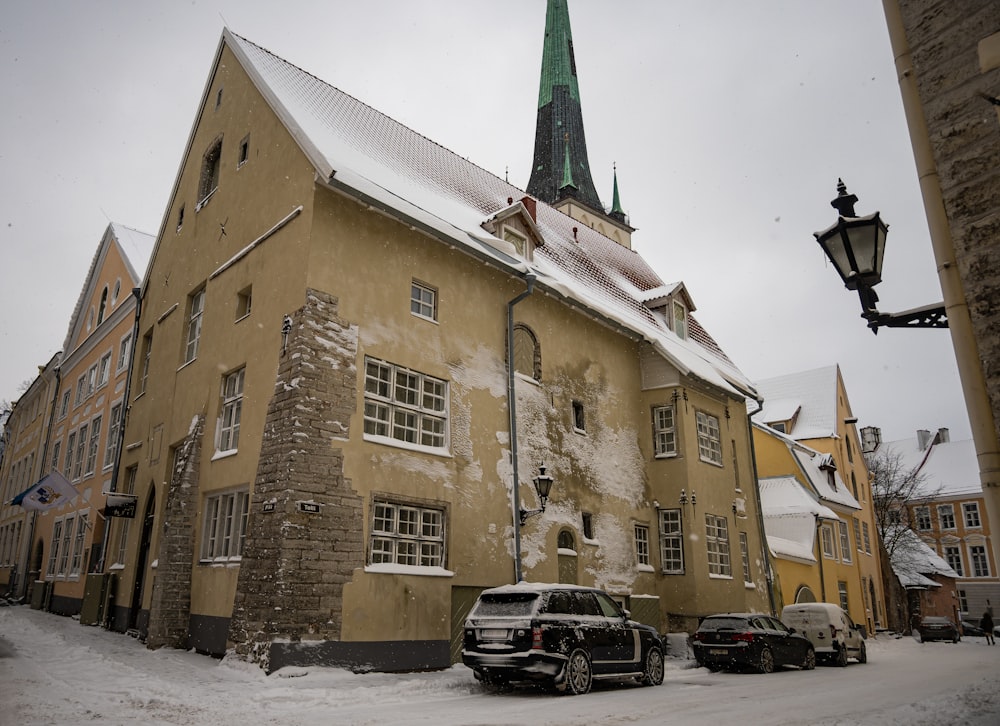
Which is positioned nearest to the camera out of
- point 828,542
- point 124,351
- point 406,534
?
point 406,534

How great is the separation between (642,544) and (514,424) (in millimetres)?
6234

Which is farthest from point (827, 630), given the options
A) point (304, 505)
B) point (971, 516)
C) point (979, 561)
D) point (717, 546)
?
point (971, 516)

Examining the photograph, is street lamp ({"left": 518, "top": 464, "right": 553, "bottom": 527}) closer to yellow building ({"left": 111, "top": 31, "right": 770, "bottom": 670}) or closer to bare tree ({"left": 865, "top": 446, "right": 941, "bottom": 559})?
yellow building ({"left": 111, "top": 31, "right": 770, "bottom": 670})

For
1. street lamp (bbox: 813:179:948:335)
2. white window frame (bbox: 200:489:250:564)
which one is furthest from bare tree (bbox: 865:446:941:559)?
street lamp (bbox: 813:179:948:335)

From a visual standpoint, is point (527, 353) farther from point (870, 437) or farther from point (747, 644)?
point (870, 437)

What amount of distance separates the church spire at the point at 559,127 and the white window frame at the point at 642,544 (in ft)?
153

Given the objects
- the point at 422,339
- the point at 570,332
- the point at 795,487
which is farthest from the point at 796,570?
the point at 422,339

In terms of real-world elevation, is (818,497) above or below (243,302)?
below

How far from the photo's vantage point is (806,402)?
42.7m

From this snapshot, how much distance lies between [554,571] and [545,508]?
1.45 metres

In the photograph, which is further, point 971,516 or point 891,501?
point 971,516

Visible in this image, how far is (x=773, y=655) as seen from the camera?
16516 millimetres

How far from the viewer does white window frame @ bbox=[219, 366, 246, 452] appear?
15562mm

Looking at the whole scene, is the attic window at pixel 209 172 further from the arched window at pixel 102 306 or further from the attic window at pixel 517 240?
the arched window at pixel 102 306
